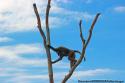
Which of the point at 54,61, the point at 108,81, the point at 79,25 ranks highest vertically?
the point at 79,25

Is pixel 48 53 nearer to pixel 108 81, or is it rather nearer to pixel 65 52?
pixel 65 52

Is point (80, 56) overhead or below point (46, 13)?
below

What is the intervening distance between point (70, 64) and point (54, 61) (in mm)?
1077

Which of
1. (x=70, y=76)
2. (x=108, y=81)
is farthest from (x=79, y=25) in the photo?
(x=108, y=81)

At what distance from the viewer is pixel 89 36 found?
27.1 meters

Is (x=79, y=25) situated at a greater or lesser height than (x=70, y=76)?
greater

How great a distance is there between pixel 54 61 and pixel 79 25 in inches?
87.8

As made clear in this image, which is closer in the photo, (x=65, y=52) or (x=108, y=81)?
(x=65, y=52)

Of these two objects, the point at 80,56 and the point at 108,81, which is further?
the point at 108,81

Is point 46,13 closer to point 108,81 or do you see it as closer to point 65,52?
point 65,52

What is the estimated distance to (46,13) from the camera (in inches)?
1062

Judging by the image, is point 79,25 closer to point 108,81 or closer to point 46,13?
point 46,13

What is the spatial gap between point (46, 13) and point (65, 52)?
7.44 feet

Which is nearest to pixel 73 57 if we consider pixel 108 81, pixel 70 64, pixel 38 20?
pixel 70 64
